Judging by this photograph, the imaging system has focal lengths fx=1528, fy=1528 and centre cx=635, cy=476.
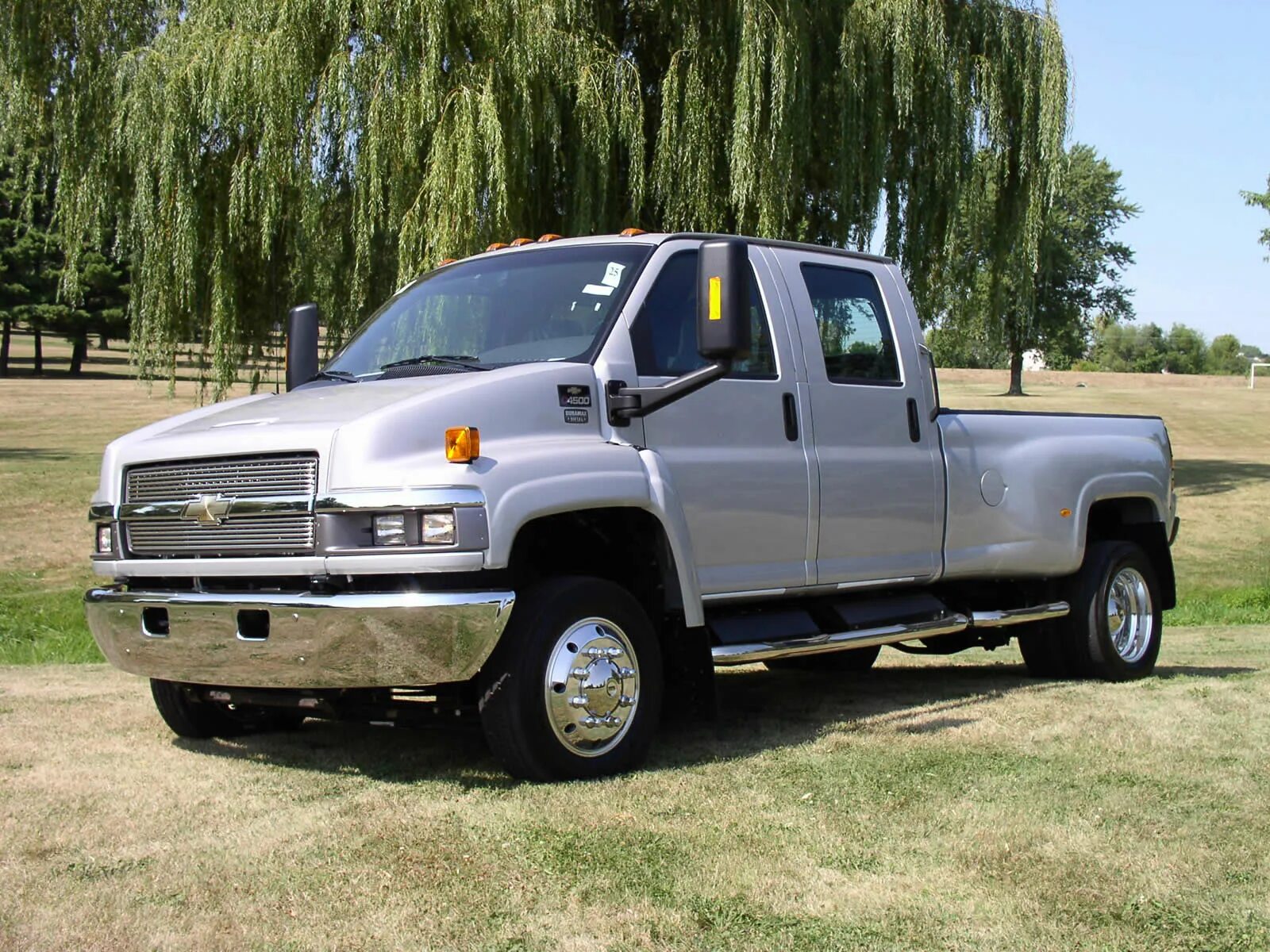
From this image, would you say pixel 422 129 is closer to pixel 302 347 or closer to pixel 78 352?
pixel 302 347

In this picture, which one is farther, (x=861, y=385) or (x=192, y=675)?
(x=861, y=385)

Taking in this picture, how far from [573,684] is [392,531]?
89 cm

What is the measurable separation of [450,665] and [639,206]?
1155cm

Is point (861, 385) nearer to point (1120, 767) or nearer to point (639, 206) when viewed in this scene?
point (1120, 767)

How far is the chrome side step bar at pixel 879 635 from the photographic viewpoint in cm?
635

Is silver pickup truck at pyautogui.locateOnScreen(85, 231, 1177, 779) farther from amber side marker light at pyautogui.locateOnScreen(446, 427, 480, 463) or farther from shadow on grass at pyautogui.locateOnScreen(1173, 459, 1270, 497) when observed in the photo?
shadow on grass at pyautogui.locateOnScreen(1173, 459, 1270, 497)

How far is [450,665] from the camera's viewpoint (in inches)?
208

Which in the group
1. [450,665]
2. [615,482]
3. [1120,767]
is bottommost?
[1120,767]

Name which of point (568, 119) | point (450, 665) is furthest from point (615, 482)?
point (568, 119)

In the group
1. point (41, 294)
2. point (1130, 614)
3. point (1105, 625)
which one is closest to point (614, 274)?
point (1105, 625)

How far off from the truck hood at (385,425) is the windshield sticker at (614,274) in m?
0.54

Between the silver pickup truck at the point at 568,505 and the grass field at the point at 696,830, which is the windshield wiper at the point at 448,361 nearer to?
the silver pickup truck at the point at 568,505

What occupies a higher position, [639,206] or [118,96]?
[118,96]

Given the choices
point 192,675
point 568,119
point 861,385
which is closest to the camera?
point 192,675
